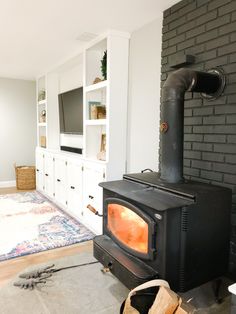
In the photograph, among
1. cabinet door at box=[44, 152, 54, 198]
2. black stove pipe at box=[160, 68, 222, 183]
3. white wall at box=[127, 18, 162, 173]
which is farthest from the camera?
cabinet door at box=[44, 152, 54, 198]

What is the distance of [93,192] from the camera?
3223 millimetres

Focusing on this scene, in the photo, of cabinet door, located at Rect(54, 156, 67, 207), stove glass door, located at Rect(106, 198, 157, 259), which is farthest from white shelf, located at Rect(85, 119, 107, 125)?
stove glass door, located at Rect(106, 198, 157, 259)

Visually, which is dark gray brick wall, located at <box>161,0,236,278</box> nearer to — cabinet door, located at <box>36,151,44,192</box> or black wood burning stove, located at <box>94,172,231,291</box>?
black wood burning stove, located at <box>94,172,231,291</box>

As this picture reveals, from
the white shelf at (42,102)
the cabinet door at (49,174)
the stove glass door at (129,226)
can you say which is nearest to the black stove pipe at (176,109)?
the stove glass door at (129,226)

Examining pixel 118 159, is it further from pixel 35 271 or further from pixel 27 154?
pixel 27 154

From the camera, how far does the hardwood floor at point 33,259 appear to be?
2362 mm

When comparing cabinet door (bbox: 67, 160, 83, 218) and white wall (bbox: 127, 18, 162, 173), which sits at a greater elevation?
white wall (bbox: 127, 18, 162, 173)

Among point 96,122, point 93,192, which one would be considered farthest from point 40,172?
point 96,122

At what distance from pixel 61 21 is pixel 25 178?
3567 mm

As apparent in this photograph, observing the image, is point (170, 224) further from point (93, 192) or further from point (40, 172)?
point (40, 172)

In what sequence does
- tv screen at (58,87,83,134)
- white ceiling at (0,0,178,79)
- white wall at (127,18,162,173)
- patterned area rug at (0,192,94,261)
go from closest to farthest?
white ceiling at (0,0,178,79)
white wall at (127,18,162,173)
patterned area rug at (0,192,94,261)
tv screen at (58,87,83,134)

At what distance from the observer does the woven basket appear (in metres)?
5.44

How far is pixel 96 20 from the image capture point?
8.57 ft

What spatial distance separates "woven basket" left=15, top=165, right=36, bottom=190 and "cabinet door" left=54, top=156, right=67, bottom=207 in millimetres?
1319
